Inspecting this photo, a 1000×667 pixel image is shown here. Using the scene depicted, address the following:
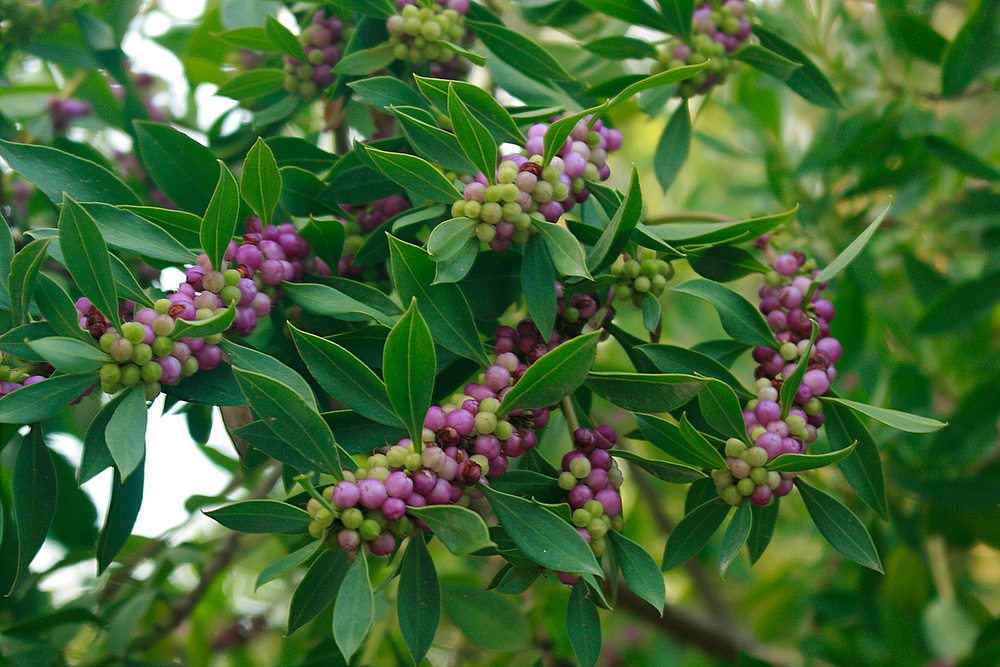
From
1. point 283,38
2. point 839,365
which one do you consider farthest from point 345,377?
point 839,365

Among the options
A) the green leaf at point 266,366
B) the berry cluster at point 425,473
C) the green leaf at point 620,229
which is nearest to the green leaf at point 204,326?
the green leaf at point 266,366

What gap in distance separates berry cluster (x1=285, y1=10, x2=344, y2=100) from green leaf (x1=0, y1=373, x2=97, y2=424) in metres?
0.41

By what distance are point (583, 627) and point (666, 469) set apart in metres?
0.14

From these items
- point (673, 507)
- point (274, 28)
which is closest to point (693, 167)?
point (673, 507)

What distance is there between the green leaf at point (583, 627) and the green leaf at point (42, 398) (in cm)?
41

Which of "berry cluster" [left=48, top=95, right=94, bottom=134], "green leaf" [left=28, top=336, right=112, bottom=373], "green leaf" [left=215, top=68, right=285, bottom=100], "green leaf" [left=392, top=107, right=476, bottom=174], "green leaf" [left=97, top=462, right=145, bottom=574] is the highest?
"green leaf" [left=392, top=107, right=476, bottom=174]

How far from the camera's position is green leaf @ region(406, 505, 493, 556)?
50 centimetres

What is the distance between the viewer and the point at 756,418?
674mm

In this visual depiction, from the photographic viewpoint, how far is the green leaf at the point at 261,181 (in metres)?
0.63

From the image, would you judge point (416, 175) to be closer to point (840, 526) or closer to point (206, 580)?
point (840, 526)

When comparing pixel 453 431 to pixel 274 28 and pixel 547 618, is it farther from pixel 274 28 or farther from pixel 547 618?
pixel 547 618

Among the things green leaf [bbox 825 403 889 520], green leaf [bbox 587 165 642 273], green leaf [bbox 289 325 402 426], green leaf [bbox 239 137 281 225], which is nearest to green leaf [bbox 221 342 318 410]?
green leaf [bbox 289 325 402 426]

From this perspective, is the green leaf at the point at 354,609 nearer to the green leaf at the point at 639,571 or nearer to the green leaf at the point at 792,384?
the green leaf at the point at 639,571

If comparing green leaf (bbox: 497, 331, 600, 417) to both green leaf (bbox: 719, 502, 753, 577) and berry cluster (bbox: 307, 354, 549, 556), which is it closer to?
berry cluster (bbox: 307, 354, 549, 556)
